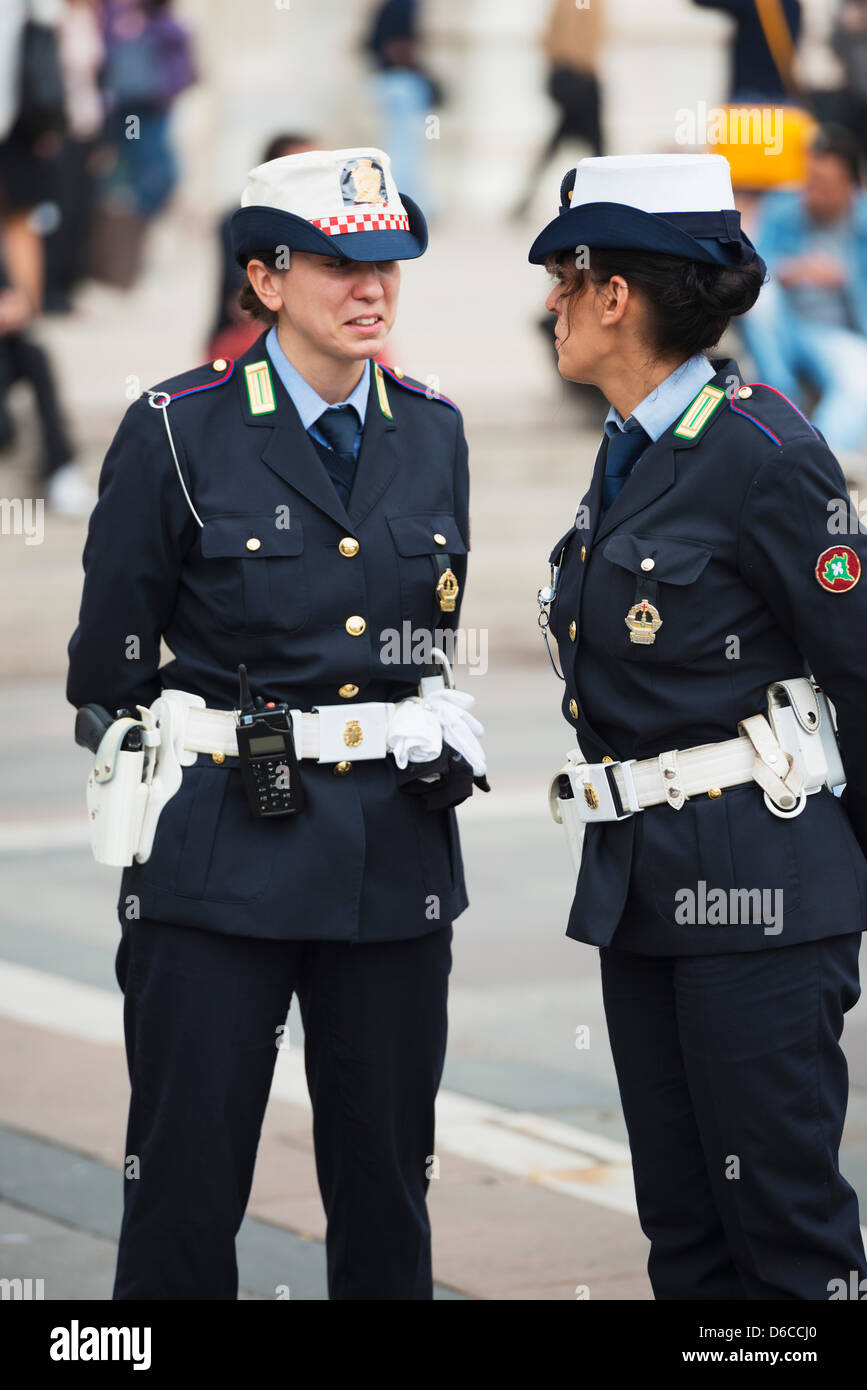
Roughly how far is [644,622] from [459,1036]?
3120 millimetres

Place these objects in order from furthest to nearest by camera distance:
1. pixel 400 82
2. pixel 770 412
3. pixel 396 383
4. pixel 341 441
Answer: pixel 400 82, pixel 396 383, pixel 341 441, pixel 770 412

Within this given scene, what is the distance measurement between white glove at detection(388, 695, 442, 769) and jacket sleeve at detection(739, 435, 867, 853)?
0.65 meters

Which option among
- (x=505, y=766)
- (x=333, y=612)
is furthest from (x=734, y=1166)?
(x=505, y=766)

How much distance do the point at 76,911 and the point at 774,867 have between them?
4.49 m

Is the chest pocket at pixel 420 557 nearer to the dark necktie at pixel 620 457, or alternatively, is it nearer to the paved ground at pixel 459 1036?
the dark necktie at pixel 620 457

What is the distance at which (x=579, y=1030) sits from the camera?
6000 millimetres

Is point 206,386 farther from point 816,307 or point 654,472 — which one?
point 816,307

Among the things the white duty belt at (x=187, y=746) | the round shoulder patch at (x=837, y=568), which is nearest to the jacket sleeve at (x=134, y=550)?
the white duty belt at (x=187, y=746)

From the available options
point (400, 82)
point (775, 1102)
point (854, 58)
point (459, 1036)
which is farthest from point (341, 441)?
point (854, 58)

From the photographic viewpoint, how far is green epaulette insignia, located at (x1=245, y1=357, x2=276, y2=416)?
3.58 meters

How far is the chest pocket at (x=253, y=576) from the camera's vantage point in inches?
136

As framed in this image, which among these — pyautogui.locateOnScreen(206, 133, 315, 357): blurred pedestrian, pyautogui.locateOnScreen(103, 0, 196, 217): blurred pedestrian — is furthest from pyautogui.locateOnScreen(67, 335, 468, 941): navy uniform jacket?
pyautogui.locateOnScreen(103, 0, 196, 217): blurred pedestrian

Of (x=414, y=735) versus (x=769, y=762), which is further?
(x=414, y=735)

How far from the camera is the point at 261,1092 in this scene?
11.6 feet
